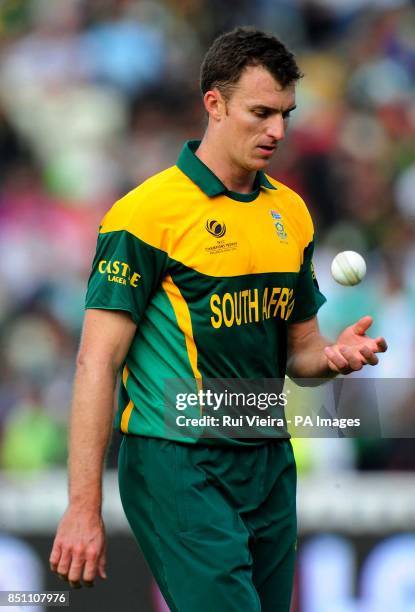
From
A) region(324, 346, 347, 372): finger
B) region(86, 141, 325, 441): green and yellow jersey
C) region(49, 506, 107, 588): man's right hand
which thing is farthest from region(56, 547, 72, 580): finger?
region(324, 346, 347, 372): finger

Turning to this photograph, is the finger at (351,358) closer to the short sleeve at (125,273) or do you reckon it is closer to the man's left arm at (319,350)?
the man's left arm at (319,350)

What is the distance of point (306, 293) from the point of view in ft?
12.6

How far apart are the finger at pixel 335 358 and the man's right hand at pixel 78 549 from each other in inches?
34.1

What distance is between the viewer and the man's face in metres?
3.44

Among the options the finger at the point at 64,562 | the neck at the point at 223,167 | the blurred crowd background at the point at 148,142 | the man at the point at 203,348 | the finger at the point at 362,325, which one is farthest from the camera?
the blurred crowd background at the point at 148,142

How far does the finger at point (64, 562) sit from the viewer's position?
318 centimetres

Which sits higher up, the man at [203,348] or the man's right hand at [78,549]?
the man at [203,348]

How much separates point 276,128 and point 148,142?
4707 mm

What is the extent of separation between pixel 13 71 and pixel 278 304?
5.19m

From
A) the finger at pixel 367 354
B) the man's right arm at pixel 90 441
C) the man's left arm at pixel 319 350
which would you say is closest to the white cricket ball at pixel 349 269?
the man's left arm at pixel 319 350

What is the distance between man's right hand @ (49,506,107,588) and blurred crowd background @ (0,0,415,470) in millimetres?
3928

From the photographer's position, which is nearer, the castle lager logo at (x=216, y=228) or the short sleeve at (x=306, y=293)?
the castle lager logo at (x=216, y=228)

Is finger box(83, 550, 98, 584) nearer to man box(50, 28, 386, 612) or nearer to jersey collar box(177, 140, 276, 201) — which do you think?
man box(50, 28, 386, 612)

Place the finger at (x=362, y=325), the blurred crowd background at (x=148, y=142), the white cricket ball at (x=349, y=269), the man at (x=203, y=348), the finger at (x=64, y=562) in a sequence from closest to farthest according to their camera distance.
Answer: the finger at (x=64, y=562), the man at (x=203, y=348), the finger at (x=362, y=325), the white cricket ball at (x=349, y=269), the blurred crowd background at (x=148, y=142)
